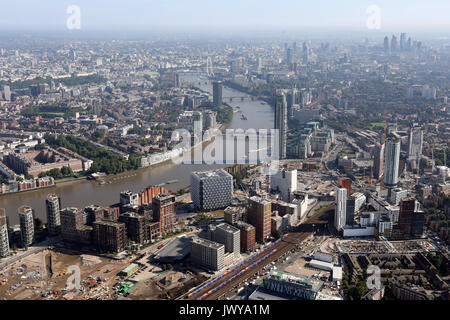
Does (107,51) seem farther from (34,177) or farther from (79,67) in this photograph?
(34,177)

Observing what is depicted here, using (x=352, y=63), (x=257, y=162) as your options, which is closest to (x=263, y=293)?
(x=257, y=162)

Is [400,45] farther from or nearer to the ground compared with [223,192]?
farther from the ground

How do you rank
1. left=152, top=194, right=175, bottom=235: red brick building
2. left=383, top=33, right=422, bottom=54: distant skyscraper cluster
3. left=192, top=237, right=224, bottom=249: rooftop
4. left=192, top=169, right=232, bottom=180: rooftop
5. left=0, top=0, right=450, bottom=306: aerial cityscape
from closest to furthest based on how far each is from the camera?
left=0, top=0, right=450, bottom=306: aerial cityscape < left=192, top=237, right=224, bottom=249: rooftop < left=152, top=194, right=175, bottom=235: red brick building < left=192, top=169, right=232, bottom=180: rooftop < left=383, top=33, right=422, bottom=54: distant skyscraper cluster

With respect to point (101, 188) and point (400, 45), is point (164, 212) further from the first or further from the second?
point (400, 45)

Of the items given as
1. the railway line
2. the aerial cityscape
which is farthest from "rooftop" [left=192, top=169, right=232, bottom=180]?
the railway line

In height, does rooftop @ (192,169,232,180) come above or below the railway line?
above

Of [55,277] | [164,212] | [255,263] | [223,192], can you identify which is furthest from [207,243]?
[223,192]

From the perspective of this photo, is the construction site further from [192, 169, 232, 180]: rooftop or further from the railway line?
[192, 169, 232, 180]: rooftop
